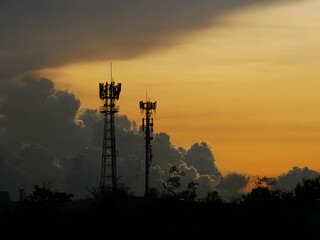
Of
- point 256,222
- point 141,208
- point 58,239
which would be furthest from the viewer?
point 141,208

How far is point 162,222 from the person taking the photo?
3152 inches

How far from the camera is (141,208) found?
88312 millimetres

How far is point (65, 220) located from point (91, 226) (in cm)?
431

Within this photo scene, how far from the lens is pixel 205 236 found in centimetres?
7569

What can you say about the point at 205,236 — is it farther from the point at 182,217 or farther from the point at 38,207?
the point at 38,207

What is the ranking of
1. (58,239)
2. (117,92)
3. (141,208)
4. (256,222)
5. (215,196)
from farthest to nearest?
(215,196), (117,92), (141,208), (256,222), (58,239)

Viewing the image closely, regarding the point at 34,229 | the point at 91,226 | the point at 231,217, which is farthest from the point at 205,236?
the point at 34,229

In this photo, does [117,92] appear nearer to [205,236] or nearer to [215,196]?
[215,196]

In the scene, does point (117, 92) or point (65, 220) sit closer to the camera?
point (65, 220)


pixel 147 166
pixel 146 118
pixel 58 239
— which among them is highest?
pixel 146 118

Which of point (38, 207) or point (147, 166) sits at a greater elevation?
point (147, 166)

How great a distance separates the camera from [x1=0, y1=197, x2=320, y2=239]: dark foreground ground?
75688 mm

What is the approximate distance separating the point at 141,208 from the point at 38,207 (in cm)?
1246

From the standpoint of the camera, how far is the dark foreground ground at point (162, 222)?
75.7m
